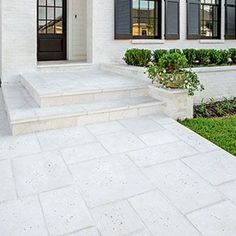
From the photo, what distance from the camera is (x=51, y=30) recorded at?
8.33 m

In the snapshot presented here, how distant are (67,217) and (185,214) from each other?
0.96m

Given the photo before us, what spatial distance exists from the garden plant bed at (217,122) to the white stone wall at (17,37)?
4.10m

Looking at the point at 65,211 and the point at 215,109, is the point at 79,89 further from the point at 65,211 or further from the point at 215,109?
the point at 65,211

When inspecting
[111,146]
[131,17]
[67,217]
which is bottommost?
[67,217]

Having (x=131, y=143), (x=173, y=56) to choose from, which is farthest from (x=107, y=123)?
(x=173, y=56)

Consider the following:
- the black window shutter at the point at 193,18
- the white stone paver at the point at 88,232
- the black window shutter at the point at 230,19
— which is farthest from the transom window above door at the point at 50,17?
the white stone paver at the point at 88,232

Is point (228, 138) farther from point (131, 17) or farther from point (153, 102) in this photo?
point (131, 17)

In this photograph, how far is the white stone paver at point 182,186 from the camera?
257 cm

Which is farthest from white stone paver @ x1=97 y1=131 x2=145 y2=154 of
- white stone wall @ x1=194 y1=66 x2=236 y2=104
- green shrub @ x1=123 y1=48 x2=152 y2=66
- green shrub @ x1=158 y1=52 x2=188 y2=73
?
green shrub @ x1=123 y1=48 x2=152 y2=66

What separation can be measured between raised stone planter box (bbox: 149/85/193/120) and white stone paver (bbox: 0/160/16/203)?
2664mm

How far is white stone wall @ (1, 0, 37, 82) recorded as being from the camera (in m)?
6.69

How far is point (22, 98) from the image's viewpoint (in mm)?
5324

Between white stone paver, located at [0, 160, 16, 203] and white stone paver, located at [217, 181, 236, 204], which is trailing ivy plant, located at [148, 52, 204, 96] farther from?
white stone paver, located at [0, 160, 16, 203]

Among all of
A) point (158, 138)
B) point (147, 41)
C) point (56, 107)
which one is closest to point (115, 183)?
point (158, 138)
